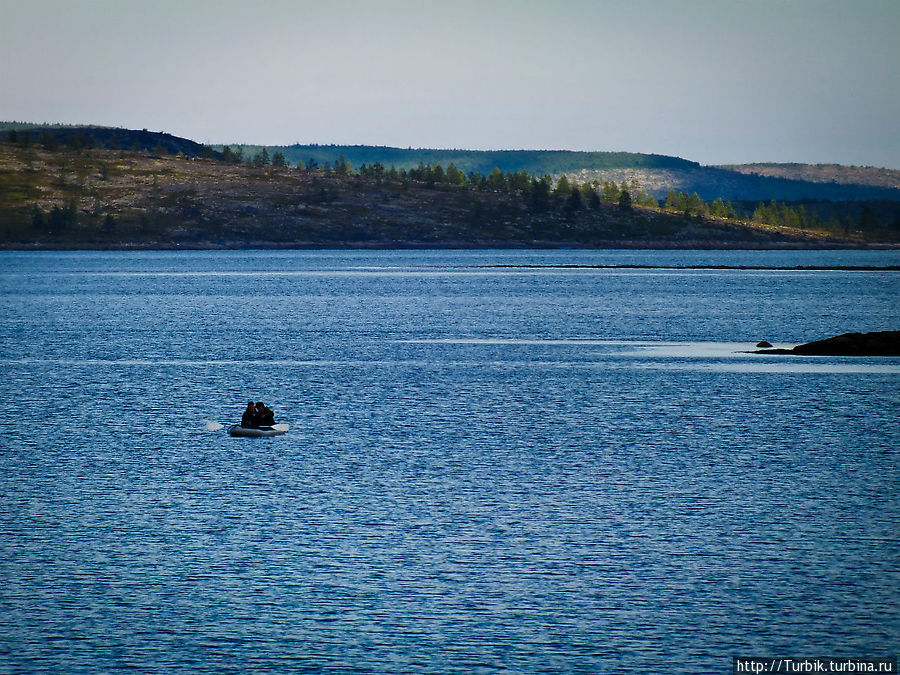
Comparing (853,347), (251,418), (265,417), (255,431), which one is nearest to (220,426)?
(251,418)

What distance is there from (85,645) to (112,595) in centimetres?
379

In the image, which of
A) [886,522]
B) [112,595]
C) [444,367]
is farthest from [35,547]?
[444,367]

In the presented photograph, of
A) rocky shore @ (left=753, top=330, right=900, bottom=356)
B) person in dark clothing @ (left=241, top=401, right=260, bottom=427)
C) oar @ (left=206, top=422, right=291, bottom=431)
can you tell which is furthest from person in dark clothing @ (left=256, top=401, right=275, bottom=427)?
rocky shore @ (left=753, top=330, right=900, bottom=356)

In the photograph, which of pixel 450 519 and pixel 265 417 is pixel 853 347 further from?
pixel 450 519

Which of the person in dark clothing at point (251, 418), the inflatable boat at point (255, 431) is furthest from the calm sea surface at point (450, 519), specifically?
the person in dark clothing at point (251, 418)

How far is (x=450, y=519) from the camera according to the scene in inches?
1585

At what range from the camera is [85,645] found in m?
28.3

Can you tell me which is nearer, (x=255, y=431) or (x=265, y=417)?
(x=255, y=431)

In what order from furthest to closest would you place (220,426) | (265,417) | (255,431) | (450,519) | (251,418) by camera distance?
(220,426) < (265,417) < (251,418) < (255,431) < (450,519)

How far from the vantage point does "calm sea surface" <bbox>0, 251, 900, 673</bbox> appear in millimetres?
28641

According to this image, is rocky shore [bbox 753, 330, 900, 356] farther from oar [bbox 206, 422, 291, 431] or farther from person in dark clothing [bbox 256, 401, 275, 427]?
person in dark clothing [bbox 256, 401, 275, 427]

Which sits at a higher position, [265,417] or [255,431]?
[265,417]

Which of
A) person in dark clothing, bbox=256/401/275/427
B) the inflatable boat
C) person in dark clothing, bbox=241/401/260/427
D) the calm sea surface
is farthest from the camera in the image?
person in dark clothing, bbox=256/401/275/427

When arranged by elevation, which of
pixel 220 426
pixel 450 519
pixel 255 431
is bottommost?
pixel 220 426
